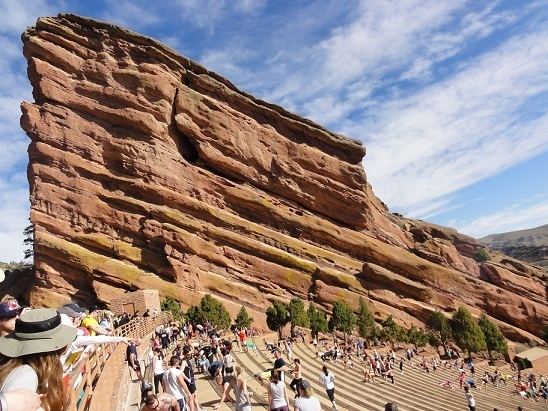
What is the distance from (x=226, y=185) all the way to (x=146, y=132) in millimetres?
11670

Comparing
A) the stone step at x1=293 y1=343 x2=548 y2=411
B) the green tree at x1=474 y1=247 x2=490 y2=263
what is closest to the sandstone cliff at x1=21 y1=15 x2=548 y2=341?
the stone step at x1=293 y1=343 x2=548 y2=411

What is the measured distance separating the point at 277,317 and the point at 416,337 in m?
16.2

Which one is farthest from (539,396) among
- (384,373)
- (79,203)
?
(79,203)

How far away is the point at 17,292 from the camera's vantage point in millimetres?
43938

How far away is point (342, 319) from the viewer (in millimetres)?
44594

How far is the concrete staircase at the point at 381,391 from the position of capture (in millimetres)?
18422

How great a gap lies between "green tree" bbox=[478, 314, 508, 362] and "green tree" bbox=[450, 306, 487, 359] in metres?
1.48

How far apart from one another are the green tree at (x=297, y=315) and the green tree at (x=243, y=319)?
4222 millimetres

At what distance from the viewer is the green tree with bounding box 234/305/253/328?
4038 centimetres

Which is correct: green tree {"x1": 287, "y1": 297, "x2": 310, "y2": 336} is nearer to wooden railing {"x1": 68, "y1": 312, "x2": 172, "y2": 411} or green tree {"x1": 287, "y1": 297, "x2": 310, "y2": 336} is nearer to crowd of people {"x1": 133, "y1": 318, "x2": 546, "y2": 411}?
crowd of people {"x1": 133, "y1": 318, "x2": 546, "y2": 411}

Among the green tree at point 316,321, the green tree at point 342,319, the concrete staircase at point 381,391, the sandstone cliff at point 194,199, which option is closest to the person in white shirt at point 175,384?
the concrete staircase at point 381,391

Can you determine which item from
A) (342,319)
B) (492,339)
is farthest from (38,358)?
(492,339)

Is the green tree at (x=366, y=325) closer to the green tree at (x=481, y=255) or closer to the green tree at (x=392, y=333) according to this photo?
the green tree at (x=392, y=333)

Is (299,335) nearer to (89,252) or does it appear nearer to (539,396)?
(539,396)
